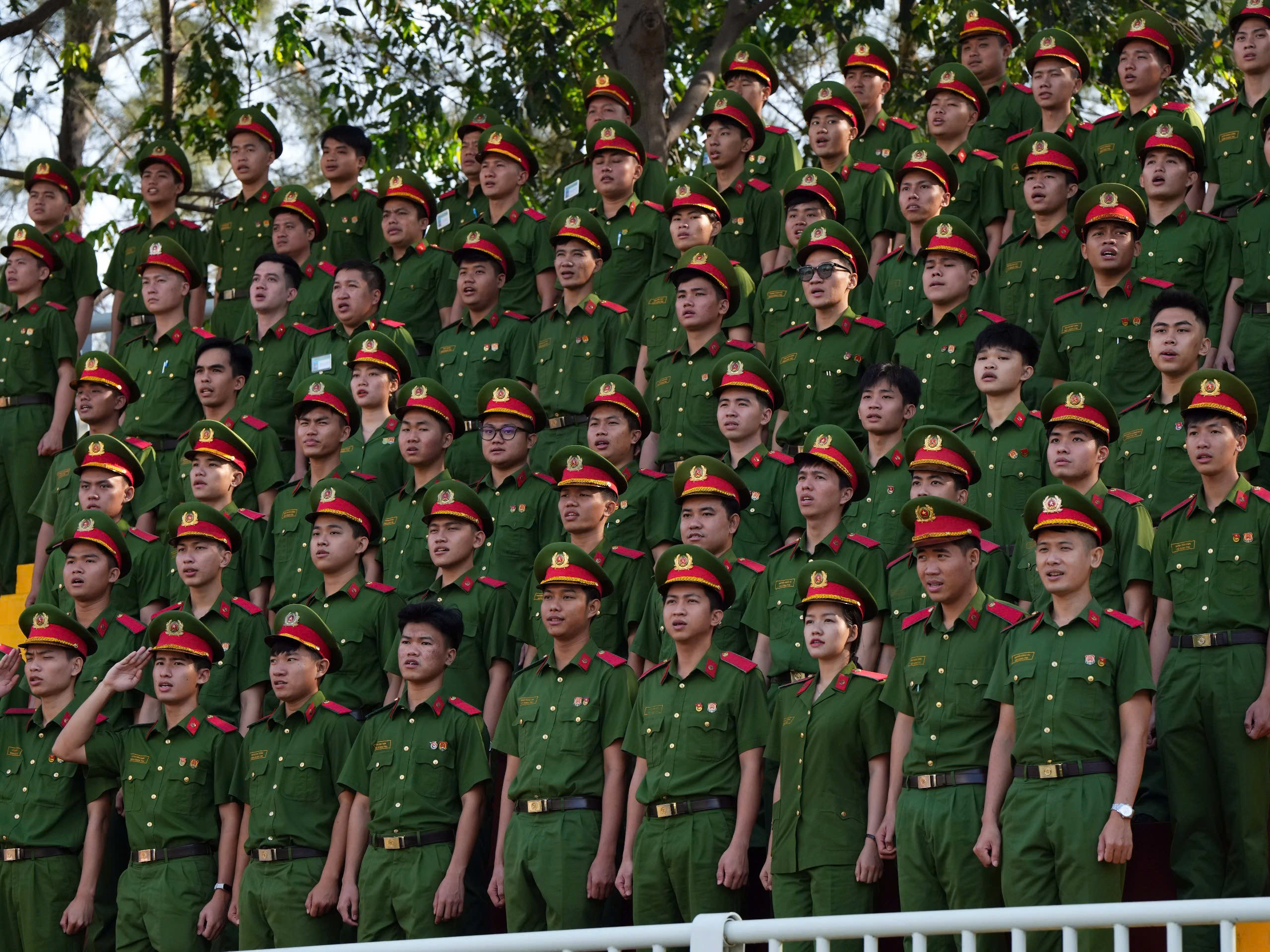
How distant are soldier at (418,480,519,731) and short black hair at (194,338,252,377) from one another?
2.17 meters

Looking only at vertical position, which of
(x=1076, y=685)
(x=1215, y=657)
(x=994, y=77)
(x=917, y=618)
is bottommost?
(x=1076, y=685)

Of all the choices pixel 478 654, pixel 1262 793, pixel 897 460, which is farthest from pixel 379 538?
pixel 1262 793

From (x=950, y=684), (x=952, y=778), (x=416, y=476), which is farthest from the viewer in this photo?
(x=416, y=476)

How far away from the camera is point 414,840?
736 centimetres

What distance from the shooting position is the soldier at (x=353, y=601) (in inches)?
324

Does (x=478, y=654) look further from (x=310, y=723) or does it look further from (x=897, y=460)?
(x=897, y=460)

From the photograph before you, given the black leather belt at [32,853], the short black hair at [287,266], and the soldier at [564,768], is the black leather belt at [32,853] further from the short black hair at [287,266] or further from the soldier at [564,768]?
the short black hair at [287,266]

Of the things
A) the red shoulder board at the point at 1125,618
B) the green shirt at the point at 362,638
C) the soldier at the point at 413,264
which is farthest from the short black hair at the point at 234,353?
the red shoulder board at the point at 1125,618

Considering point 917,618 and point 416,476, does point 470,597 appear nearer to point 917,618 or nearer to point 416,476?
point 416,476

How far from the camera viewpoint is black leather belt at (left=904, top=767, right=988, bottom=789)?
6352mm

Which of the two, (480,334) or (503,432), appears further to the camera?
(480,334)

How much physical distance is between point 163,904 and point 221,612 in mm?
1380

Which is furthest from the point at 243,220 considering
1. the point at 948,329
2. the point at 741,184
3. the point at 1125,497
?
the point at 1125,497

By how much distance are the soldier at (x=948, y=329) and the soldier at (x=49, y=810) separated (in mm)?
3777
